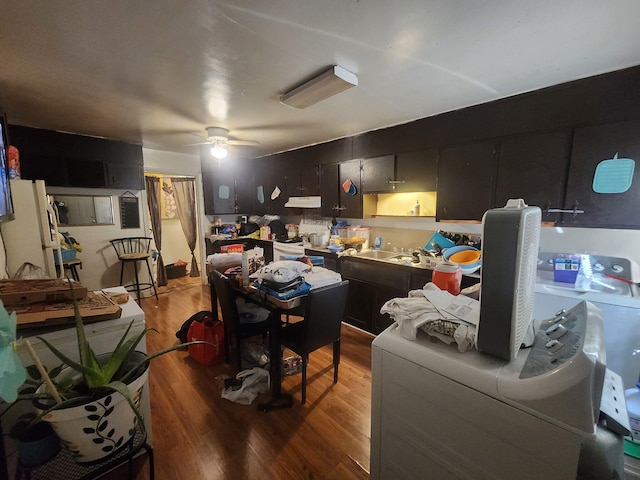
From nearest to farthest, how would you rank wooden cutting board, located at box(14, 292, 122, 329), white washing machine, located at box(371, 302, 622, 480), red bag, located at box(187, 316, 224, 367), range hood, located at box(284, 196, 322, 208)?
white washing machine, located at box(371, 302, 622, 480) < wooden cutting board, located at box(14, 292, 122, 329) < red bag, located at box(187, 316, 224, 367) < range hood, located at box(284, 196, 322, 208)

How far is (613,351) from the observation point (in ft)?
5.41

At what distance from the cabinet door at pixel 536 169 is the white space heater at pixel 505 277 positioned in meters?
1.55

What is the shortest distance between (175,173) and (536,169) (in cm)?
472

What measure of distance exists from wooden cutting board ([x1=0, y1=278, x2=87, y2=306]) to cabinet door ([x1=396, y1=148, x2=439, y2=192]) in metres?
2.71

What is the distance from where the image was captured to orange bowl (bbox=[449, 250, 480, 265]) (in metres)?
2.36

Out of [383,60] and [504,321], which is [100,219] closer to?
[383,60]

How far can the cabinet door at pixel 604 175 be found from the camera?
5.58 ft

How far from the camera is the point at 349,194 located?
3393 mm

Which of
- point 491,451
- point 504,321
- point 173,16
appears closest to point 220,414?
point 491,451

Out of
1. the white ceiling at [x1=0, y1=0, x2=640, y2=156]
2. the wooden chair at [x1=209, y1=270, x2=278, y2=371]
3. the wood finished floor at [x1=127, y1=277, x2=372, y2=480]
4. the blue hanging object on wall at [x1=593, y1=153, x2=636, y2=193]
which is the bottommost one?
the wood finished floor at [x1=127, y1=277, x2=372, y2=480]

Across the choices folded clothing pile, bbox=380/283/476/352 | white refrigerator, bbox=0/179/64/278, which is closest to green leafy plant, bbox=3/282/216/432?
folded clothing pile, bbox=380/283/476/352

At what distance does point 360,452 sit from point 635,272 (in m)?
A: 2.24

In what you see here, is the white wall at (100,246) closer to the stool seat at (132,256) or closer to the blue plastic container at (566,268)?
the stool seat at (132,256)

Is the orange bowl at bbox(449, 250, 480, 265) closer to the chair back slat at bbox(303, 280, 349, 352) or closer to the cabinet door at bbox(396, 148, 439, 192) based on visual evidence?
the cabinet door at bbox(396, 148, 439, 192)
